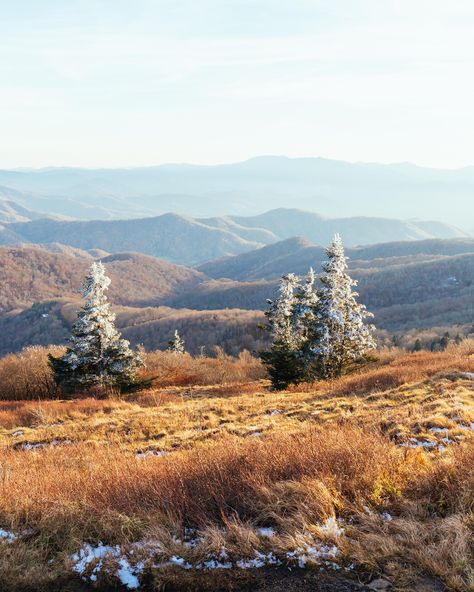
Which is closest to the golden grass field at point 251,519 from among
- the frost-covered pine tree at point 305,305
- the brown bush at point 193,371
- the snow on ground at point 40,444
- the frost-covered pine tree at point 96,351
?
the snow on ground at point 40,444

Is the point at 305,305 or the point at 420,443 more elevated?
the point at 420,443

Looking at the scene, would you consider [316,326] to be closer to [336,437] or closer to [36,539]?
[336,437]

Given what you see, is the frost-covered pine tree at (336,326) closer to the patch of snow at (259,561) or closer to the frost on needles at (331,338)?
the frost on needles at (331,338)

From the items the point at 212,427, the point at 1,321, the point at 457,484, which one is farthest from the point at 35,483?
the point at 1,321

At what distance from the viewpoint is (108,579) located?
4.04m

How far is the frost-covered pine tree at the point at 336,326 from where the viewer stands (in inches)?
969

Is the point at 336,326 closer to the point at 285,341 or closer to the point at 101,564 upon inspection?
the point at 285,341

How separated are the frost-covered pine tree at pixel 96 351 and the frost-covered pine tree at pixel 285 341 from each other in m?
8.48

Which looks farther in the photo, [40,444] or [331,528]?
[40,444]

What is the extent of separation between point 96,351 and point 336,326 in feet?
47.2

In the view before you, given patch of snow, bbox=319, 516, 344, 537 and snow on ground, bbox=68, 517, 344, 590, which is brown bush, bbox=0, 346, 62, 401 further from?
patch of snow, bbox=319, 516, 344, 537

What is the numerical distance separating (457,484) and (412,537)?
3.47ft

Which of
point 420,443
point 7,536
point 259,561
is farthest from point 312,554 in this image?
point 420,443

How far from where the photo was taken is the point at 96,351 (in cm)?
2669
